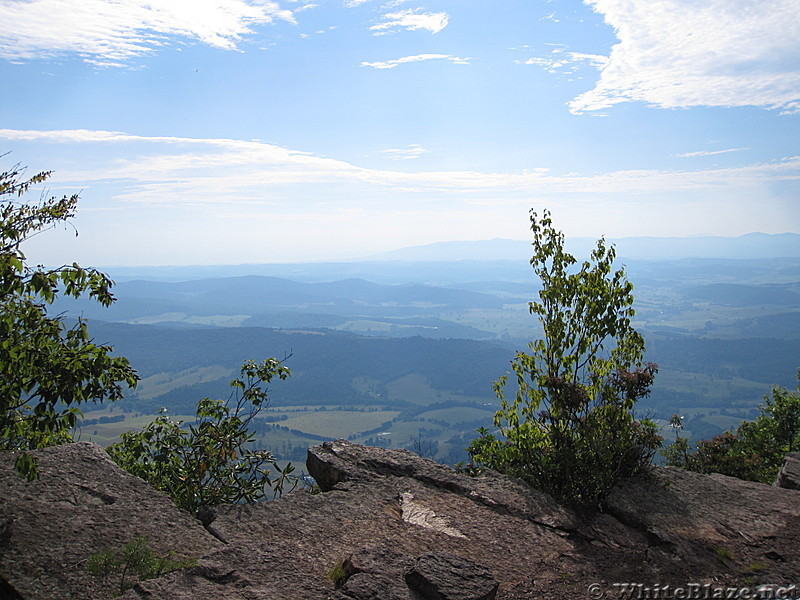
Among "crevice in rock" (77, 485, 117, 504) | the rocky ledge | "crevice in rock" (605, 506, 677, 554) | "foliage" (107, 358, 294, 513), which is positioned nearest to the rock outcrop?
the rocky ledge

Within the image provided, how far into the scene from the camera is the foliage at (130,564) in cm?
450

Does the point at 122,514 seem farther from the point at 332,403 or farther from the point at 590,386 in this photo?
the point at 332,403

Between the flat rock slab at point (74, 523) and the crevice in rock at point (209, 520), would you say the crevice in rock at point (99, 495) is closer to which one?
the flat rock slab at point (74, 523)

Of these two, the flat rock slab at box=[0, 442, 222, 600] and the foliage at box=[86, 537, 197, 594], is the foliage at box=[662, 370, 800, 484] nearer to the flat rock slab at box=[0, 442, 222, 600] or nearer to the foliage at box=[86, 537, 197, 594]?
the flat rock slab at box=[0, 442, 222, 600]

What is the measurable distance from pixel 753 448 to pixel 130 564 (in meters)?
14.7

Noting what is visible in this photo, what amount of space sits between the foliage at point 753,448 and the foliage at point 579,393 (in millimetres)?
3148

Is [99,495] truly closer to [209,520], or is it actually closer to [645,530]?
[209,520]

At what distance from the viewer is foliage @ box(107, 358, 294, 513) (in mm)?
6992

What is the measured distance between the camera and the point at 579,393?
280 inches

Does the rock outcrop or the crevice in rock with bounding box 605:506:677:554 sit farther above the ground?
the crevice in rock with bounding box 605:506:677:554

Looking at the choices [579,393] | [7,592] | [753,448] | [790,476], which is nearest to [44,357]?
[7,592]

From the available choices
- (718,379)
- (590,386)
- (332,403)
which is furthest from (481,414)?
(590,386)

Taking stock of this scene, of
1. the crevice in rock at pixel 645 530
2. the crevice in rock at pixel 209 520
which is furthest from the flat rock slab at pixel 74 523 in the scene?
the crevice in rock at pixel 645 530

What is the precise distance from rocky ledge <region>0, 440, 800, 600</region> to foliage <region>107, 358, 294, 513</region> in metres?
0.77
